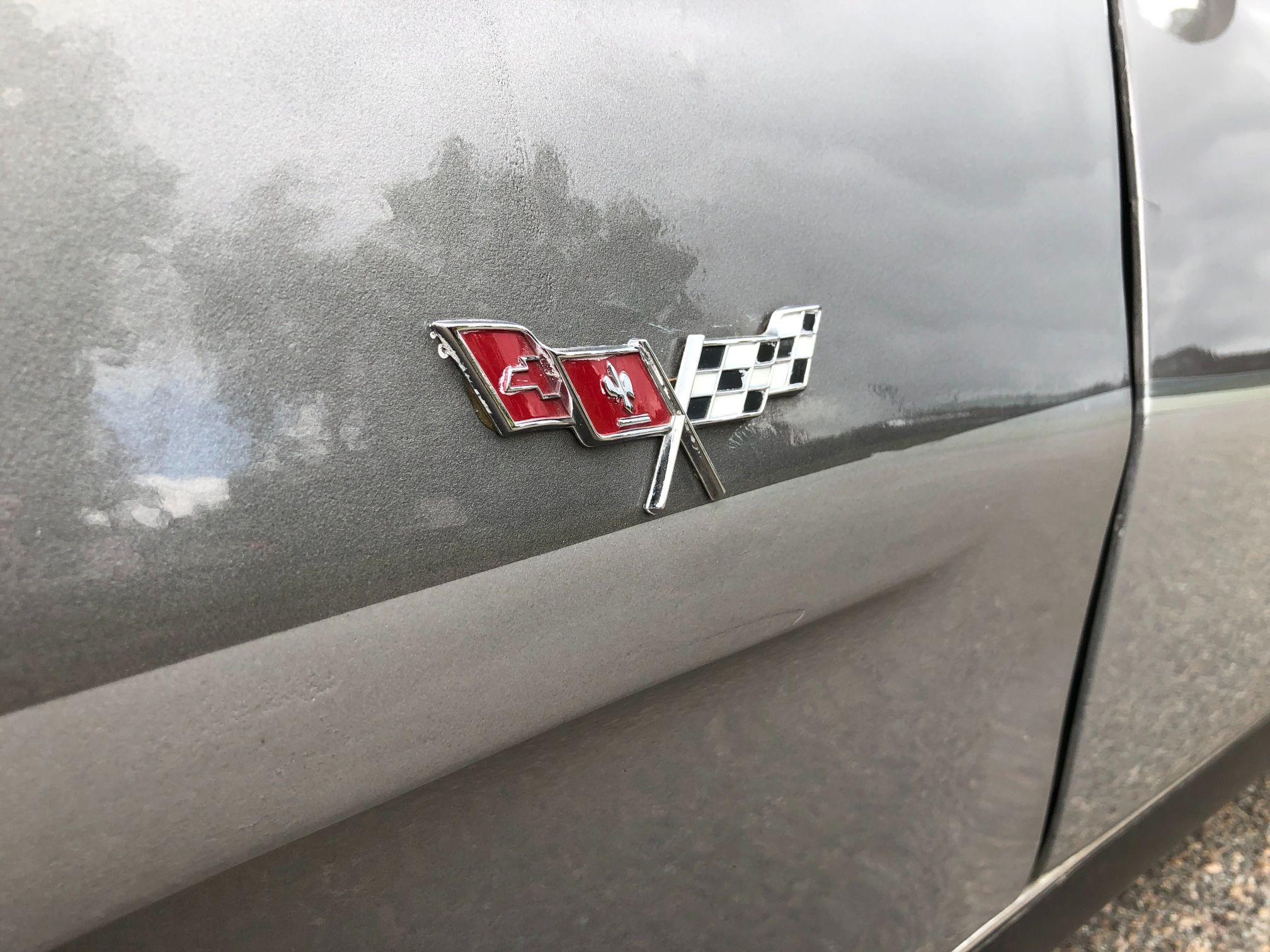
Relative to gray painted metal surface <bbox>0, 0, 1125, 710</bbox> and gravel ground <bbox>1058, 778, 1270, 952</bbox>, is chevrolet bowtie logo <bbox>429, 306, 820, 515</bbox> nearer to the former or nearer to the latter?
gray painted metal surface <bbox>0, 0, 1125, 710</bbox>

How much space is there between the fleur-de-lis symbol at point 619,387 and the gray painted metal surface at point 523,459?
0.09 feet

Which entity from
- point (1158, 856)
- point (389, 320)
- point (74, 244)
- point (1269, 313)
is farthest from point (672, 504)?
point (1158, 856)

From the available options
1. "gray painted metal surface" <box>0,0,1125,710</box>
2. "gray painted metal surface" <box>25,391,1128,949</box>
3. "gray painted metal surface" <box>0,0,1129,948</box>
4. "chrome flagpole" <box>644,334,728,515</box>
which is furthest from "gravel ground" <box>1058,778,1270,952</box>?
"chrome flagpole" <box>644,334,728,515</box>

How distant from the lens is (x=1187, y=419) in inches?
46.4

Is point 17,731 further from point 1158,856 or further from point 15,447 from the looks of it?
point 1158,856

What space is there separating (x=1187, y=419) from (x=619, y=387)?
815 millimetres

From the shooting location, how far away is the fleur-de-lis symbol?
0.73 meters

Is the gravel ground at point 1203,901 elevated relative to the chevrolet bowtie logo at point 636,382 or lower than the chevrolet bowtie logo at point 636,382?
lower

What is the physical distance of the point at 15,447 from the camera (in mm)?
531

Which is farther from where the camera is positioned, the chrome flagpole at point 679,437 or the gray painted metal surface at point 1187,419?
the gray painted metal surface at point 1187,419

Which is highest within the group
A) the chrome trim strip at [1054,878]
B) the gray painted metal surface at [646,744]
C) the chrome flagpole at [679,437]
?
the chrome flagpole at [679,437]

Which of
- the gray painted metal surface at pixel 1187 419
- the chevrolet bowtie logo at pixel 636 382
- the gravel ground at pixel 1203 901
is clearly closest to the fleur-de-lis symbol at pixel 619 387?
the chevrolet bowtie logo at pixel 636 382

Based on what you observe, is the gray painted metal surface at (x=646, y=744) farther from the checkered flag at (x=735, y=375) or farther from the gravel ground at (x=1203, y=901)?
the gravel ground at (x=1203, y=901)

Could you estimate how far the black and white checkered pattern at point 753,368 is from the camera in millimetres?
787
